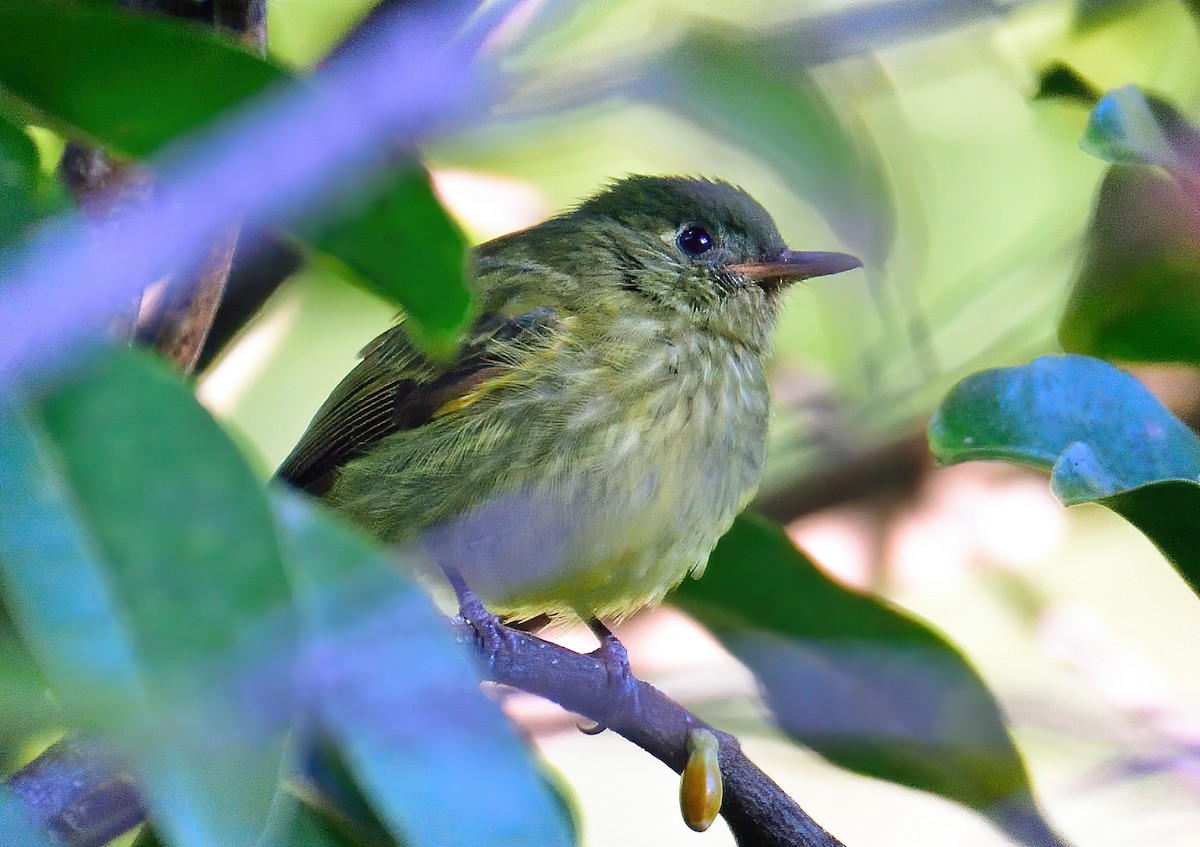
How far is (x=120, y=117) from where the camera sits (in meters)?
1.12

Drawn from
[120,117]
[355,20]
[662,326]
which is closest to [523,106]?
[355,20]

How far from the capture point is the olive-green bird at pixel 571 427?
2.23 m

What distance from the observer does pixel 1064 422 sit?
5.16 ft

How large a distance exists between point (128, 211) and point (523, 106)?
22.1 inches

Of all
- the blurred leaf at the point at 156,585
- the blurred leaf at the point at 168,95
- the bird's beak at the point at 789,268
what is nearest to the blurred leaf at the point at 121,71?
the blurred leaf at the point at 168,95

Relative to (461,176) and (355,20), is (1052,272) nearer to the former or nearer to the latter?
(461,176)

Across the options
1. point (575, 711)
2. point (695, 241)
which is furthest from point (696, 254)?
point (575, 711)

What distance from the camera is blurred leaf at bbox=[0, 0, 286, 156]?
1079 mm

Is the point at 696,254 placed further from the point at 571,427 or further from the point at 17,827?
the point at 17,827

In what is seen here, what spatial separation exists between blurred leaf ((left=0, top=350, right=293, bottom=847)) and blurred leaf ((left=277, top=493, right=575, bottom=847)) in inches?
6.2

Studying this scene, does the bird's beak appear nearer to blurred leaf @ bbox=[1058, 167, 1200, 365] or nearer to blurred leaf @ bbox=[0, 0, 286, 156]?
blurred leaf @ bbox=[1058, 167, 1200, 365]

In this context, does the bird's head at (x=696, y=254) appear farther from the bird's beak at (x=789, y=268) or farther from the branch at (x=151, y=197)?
the branch at (x=151, y=197)

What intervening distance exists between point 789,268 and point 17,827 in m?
1.98

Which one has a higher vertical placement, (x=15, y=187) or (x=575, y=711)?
(x=15, y=187)
